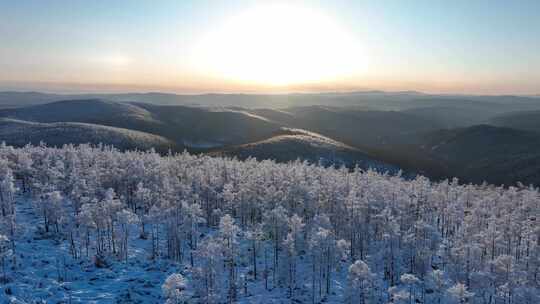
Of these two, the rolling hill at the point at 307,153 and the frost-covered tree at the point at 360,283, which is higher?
the frost-covered tree at the point at 360,283

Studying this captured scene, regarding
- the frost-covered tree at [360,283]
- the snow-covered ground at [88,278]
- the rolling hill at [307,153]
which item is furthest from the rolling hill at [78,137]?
the frost-covered tree at [360,283]

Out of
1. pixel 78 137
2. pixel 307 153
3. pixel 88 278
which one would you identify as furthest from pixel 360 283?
pixel 78 137

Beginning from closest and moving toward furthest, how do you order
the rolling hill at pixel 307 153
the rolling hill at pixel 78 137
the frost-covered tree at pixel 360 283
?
the frost-covered tree at pixel 360 283 → the rolling hill at pixel 307 153 → the rolling hill at pixel 78 137

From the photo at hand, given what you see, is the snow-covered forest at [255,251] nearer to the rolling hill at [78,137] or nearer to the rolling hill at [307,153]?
the rolling hill at [307,153]

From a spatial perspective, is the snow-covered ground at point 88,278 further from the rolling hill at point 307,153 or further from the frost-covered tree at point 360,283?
the rolling hill at point 307,153

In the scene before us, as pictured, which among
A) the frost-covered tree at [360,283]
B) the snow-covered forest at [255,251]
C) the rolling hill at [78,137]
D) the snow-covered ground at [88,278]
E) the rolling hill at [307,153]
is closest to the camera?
the frost-covered tree at [360,283]

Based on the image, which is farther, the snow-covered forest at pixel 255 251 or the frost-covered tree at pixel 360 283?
the snow-covered forest at pixel 255 251

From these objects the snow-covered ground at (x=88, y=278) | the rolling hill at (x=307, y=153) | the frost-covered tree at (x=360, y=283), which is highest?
the frost-covered tree at (x=360, y=283)

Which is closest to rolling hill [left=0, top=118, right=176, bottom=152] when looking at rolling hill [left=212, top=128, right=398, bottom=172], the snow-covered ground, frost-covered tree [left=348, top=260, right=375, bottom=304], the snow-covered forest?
rolling hill [left=212, top=128, right=398, bottom=172]

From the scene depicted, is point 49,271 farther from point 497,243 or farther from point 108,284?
point 497,243
